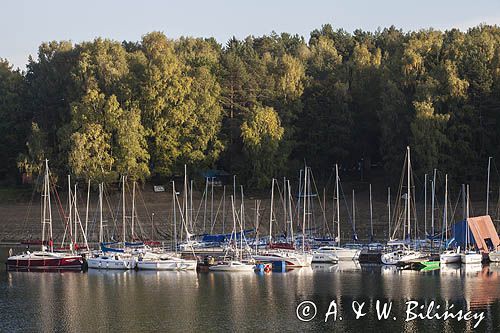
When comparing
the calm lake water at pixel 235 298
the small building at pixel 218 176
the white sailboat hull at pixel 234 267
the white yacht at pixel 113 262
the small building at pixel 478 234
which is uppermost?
the small building at pixel 218 176

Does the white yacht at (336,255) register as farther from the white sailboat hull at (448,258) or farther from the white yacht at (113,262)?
the white yacht at (113,262)

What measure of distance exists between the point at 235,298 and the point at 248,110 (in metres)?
49.6

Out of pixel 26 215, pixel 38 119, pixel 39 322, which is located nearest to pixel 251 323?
pixel 39 322

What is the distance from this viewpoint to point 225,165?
340ft

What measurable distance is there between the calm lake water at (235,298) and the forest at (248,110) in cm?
2769

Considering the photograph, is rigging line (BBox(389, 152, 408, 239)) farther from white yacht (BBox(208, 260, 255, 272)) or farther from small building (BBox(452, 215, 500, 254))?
white yacht (BBox(208, 260, 255, 272))

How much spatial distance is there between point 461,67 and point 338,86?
13165 millimetres

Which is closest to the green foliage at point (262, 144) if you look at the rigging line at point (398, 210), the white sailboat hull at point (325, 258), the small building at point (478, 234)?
the rigging line at point (398, 210)

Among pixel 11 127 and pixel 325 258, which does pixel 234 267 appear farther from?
pixel 11 127

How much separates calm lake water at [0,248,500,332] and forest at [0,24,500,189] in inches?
1090

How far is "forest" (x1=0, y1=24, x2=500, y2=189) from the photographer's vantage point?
3735 inches

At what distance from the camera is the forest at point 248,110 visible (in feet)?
311

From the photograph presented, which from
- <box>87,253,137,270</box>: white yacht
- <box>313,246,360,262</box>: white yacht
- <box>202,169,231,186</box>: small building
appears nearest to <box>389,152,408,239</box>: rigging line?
<box>313,246,360,262</box>: white yacht

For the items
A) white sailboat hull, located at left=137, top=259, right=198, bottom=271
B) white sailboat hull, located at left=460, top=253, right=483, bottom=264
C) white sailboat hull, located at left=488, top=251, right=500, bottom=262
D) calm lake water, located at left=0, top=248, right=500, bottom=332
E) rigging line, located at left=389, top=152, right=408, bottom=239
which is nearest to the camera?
calm lake water, located at left=0, top=248, right=500, bottom=332
